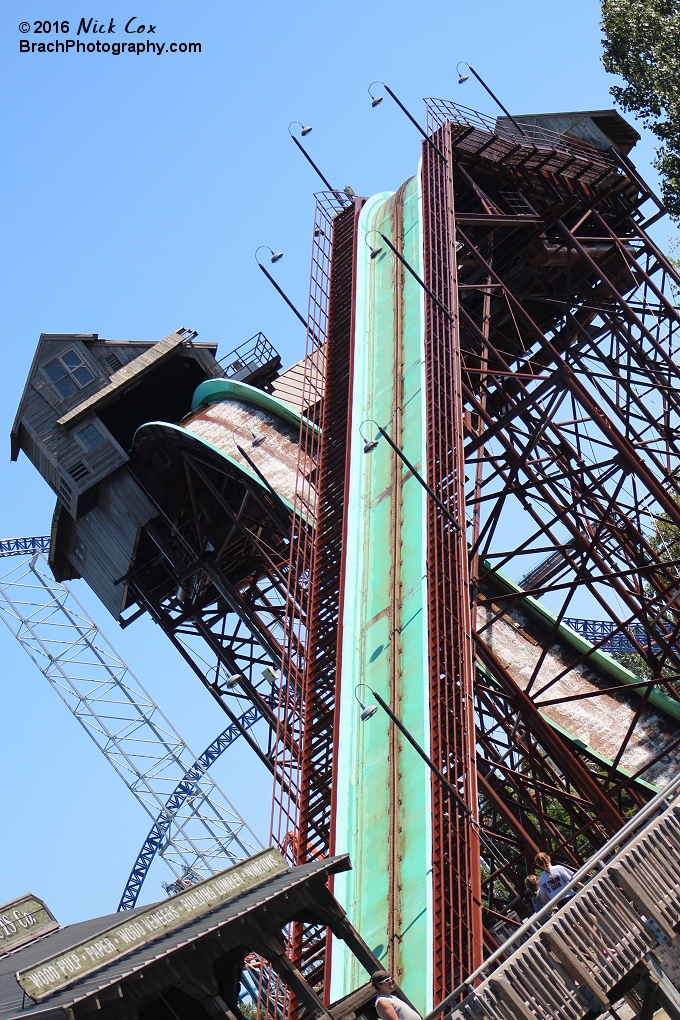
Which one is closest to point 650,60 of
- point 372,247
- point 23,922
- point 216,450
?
point 372,247

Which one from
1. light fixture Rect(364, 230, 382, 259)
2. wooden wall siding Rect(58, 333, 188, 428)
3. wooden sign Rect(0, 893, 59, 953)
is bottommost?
wooden sign Rect(0, 893, 59, 953)

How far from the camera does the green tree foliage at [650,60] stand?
32156 mm

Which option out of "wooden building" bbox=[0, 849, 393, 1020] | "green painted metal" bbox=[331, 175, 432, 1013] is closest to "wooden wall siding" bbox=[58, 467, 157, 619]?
"green painted metal" bbox=[331, 175, 432, 1013]

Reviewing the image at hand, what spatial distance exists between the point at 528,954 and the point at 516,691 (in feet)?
27.7

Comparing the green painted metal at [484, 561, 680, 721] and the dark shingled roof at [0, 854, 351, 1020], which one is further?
the green painted metal at [484, 561, 680, 721]

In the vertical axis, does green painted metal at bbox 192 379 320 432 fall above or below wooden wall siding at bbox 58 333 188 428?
below

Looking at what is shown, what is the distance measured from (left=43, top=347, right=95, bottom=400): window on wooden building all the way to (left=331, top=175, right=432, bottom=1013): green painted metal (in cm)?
725

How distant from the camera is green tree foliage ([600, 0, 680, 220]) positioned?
1266 inches

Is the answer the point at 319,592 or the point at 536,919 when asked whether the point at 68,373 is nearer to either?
the point at 319,592

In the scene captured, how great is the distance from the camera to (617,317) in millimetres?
27609

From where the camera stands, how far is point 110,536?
30250 mm

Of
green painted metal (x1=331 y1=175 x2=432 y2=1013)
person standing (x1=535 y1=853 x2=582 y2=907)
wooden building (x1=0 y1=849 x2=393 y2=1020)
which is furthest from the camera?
green painted metal (x1=331 y1=175 x2=432 y2=1013)

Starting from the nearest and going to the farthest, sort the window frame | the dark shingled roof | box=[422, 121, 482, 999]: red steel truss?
the dark shingled roof, box=[422, 121, 482, 999]: red steel truss, the window frame

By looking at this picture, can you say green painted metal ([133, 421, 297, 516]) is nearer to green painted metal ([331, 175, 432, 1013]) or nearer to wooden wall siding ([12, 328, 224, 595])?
green painted metal ([331, 175, 432, 1013])
